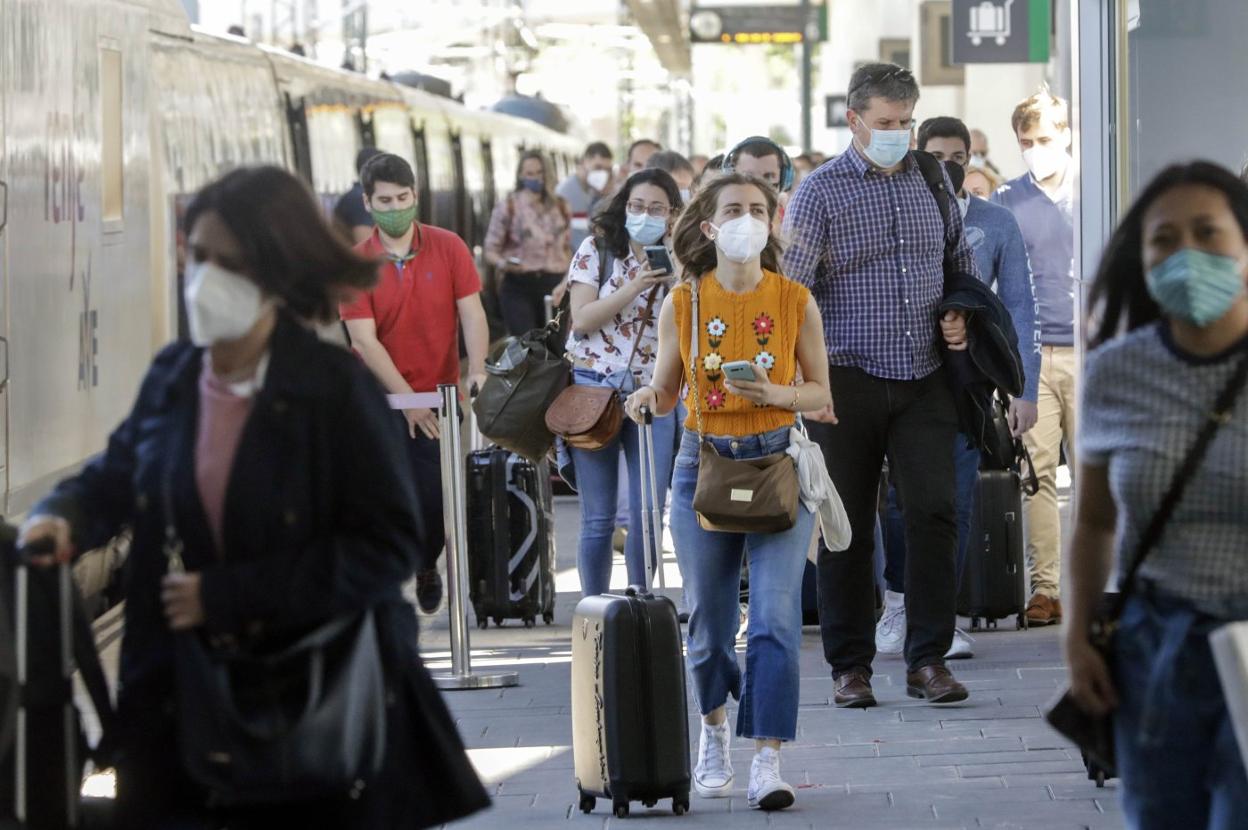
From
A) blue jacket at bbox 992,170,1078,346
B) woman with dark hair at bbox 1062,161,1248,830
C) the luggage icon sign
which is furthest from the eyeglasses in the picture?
the luggage icon sign

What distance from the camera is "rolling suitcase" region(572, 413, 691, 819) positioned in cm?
569

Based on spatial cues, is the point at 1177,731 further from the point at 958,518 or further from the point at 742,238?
the point at 958,518

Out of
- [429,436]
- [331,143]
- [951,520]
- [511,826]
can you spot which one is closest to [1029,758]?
[951,520]

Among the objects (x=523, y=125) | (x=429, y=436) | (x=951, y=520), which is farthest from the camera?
(x=523, y=125)

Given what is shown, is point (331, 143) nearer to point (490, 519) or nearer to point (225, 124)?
point (225, 124)

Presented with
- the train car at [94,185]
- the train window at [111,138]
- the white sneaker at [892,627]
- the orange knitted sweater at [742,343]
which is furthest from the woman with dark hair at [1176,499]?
A: the train window at [111,138]

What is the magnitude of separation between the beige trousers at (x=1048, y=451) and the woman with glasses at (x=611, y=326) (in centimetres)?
178

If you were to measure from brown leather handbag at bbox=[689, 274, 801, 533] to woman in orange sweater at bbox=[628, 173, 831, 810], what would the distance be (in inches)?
2.7

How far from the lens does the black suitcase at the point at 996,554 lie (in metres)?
8.66

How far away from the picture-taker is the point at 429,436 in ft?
26.7

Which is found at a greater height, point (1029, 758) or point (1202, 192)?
point (1202, 192)

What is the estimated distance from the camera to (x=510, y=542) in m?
9.13

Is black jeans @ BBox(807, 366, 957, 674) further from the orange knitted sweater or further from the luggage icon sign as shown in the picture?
the luggage icon sign

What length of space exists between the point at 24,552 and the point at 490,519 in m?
5.76
